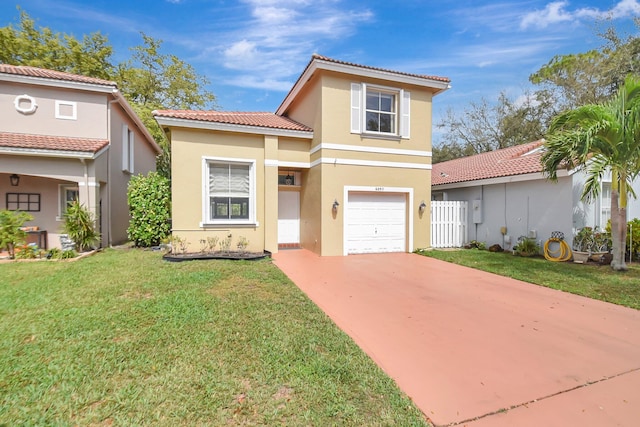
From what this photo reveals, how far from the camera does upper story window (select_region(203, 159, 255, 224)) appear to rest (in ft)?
30.1

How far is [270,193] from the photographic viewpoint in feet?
31.7

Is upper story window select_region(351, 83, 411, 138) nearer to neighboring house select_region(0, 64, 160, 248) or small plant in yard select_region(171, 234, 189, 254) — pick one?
small plant in yard select_region(171, 234, 189, 254)

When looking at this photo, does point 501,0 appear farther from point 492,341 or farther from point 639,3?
point 639,3

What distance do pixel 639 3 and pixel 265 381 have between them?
1073 inches

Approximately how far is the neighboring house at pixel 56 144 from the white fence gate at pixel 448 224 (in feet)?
41.0

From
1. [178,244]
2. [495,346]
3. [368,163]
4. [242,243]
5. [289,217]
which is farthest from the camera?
[289,217]

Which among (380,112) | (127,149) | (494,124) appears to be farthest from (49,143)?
(494,124)

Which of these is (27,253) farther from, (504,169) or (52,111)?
(504,169)

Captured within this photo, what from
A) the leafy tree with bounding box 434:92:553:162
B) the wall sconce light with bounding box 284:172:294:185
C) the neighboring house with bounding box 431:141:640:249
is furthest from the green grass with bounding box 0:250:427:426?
the leafy tree with bounding box 434:92:553:162

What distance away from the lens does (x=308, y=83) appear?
10164mm

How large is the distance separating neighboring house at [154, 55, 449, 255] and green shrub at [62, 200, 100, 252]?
313cm

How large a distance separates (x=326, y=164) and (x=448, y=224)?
19.6ft

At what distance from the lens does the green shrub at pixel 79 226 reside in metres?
9.10

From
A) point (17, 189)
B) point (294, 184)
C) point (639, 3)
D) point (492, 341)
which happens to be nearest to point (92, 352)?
point (492, 341)
